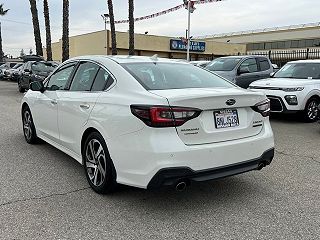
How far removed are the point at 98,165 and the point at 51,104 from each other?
1674 mm

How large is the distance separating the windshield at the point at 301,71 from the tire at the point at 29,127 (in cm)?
711

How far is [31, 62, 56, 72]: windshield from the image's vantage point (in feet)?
58.3

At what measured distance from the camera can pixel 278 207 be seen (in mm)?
3854

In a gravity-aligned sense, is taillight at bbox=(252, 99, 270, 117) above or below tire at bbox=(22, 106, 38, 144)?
above

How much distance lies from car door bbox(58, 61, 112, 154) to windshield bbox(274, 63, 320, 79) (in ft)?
23.4

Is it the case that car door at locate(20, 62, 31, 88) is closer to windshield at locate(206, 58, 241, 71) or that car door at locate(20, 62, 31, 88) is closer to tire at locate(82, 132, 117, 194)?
windshield at locate(206, 58, 241, 71)

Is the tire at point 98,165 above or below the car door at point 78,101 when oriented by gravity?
Result: below

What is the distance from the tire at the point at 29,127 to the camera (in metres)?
6.46

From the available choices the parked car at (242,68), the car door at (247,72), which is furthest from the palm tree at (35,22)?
the car door at (247,72)

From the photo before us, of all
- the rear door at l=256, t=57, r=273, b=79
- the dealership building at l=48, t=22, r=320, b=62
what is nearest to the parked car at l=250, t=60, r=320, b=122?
the rear door at l=256, t=57, r=273, b=79

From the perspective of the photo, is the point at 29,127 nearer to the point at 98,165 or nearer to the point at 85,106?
the point at 85,106

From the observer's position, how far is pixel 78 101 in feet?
15.0

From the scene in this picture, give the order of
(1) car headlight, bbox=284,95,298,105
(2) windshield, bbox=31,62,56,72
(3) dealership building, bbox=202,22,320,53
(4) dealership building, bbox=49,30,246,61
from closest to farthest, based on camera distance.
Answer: (1) car headlight, bbox=284,95,298,105, (2) windshield, bbox=31,62,56,72, (4) dealership building, bbox=49,30,246,61, (3) dealership building, bbox=202,22,320,53

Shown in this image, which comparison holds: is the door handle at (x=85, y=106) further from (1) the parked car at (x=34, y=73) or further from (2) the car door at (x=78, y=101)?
(1) the parked car at (x=34, y=73)
